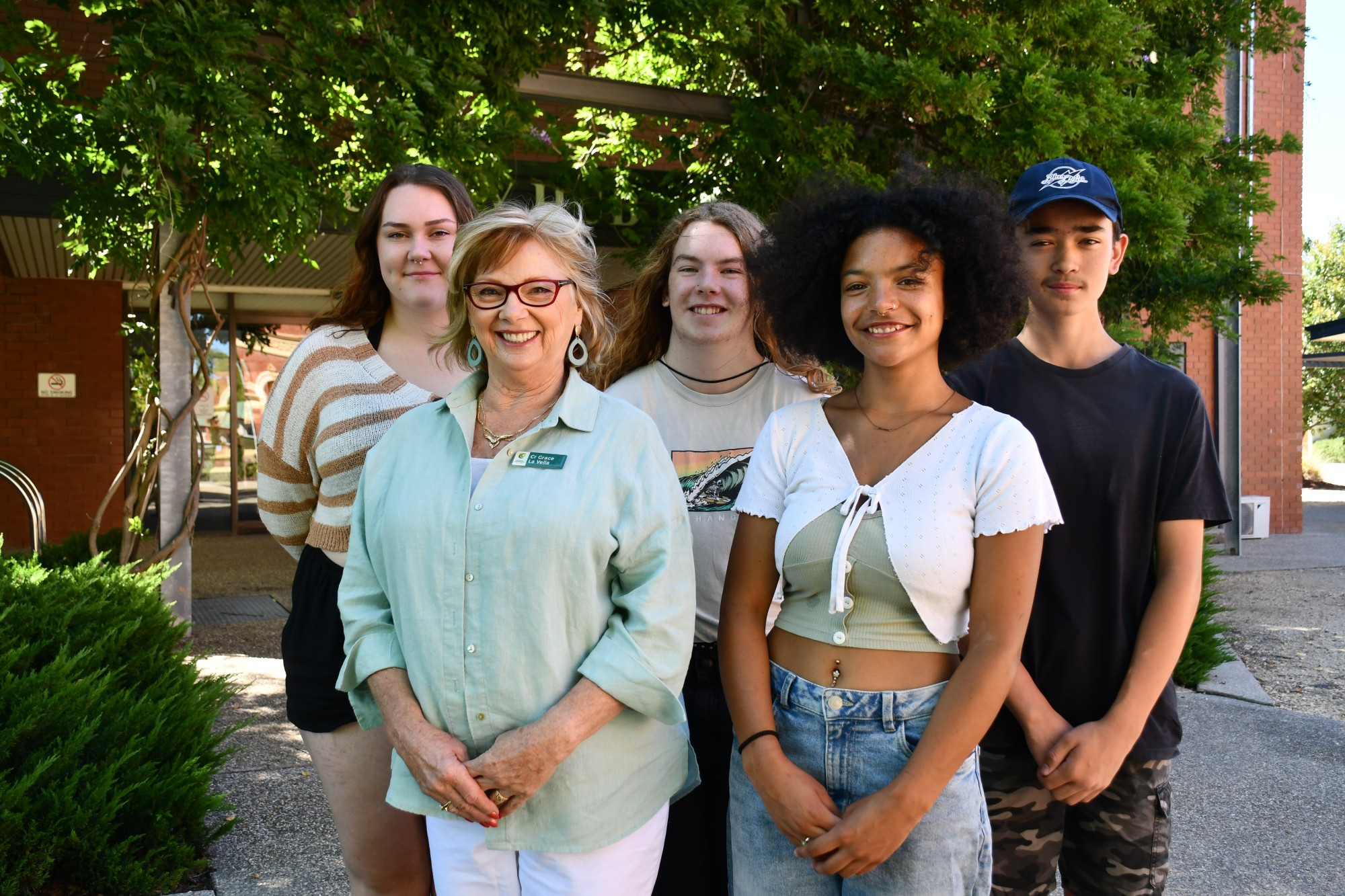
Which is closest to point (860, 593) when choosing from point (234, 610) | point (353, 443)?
point (353, 443)

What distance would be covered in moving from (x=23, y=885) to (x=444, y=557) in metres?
2.31

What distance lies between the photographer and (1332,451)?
94.6ft

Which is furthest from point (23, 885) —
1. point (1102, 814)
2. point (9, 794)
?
point (1102, 814)

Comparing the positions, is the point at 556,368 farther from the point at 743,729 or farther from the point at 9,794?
the point at 9,794

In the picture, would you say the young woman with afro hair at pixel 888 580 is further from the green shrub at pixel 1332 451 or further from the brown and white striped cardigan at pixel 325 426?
the green shrub at pixel 1332 451

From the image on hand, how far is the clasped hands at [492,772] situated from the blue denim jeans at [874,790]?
45 centimetres

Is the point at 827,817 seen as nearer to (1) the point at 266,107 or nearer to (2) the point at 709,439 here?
(2) the point at 709,439

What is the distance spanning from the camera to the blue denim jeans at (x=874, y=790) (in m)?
1.83

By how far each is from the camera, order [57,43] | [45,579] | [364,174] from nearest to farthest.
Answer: [45,579]
[364,174]
[57,43]

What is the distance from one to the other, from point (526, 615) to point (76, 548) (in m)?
7.69

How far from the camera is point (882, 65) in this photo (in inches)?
241

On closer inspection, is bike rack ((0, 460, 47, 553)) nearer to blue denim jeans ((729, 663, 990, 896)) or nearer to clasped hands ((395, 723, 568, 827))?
Result: clasped hands ((395, 723, 568, 827))

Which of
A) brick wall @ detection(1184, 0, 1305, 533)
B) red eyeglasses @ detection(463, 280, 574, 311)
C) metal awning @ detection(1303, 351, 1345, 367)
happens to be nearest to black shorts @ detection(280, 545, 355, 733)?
red eyeglasses @ detection(463, 280, 574, 311)

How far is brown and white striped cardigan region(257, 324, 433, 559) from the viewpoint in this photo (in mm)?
2375
